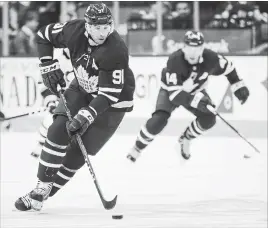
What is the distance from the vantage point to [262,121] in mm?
5867

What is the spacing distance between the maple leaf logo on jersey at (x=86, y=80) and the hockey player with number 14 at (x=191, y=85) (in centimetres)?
152

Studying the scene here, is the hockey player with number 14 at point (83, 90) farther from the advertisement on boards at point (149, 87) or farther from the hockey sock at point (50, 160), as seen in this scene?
the advertisement on boards at point (149, 87)

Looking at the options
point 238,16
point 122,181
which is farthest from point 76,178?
point 238,16

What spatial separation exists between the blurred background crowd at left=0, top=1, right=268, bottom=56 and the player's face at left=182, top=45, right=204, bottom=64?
156 cm

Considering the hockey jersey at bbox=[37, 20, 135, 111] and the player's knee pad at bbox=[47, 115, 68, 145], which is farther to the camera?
the player's knee pad at bbox=[47, 115, 68, 145]

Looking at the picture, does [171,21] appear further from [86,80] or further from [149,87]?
[86,80]

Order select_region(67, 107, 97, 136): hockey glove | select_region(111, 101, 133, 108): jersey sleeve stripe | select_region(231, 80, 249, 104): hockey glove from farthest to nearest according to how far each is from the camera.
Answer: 1. select_region(231, 80, 249, 104): hockey glove
2. select_region(111, 101, 133, 108): jersey sleeve stripe
3. select_region(67, 107, 97, 136): hockey glove

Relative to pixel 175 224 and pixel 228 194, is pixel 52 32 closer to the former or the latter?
pixel 175 224

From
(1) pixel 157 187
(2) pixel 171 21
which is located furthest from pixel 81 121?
(2) pixel 171 21

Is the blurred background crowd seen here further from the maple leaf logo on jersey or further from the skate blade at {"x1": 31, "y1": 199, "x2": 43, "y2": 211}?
the skate blade at {"x1": 31, "y1": 199, "x2": 43, "y2": 211}

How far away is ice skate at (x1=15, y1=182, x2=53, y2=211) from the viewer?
116 inches

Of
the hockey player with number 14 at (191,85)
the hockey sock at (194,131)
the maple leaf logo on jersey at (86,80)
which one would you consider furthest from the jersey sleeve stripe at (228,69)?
the maple leaf logo on jersey at (86,80)

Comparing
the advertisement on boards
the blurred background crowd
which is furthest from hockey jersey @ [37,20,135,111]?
the blurred background crowd

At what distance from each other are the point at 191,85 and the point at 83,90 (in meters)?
1.74
